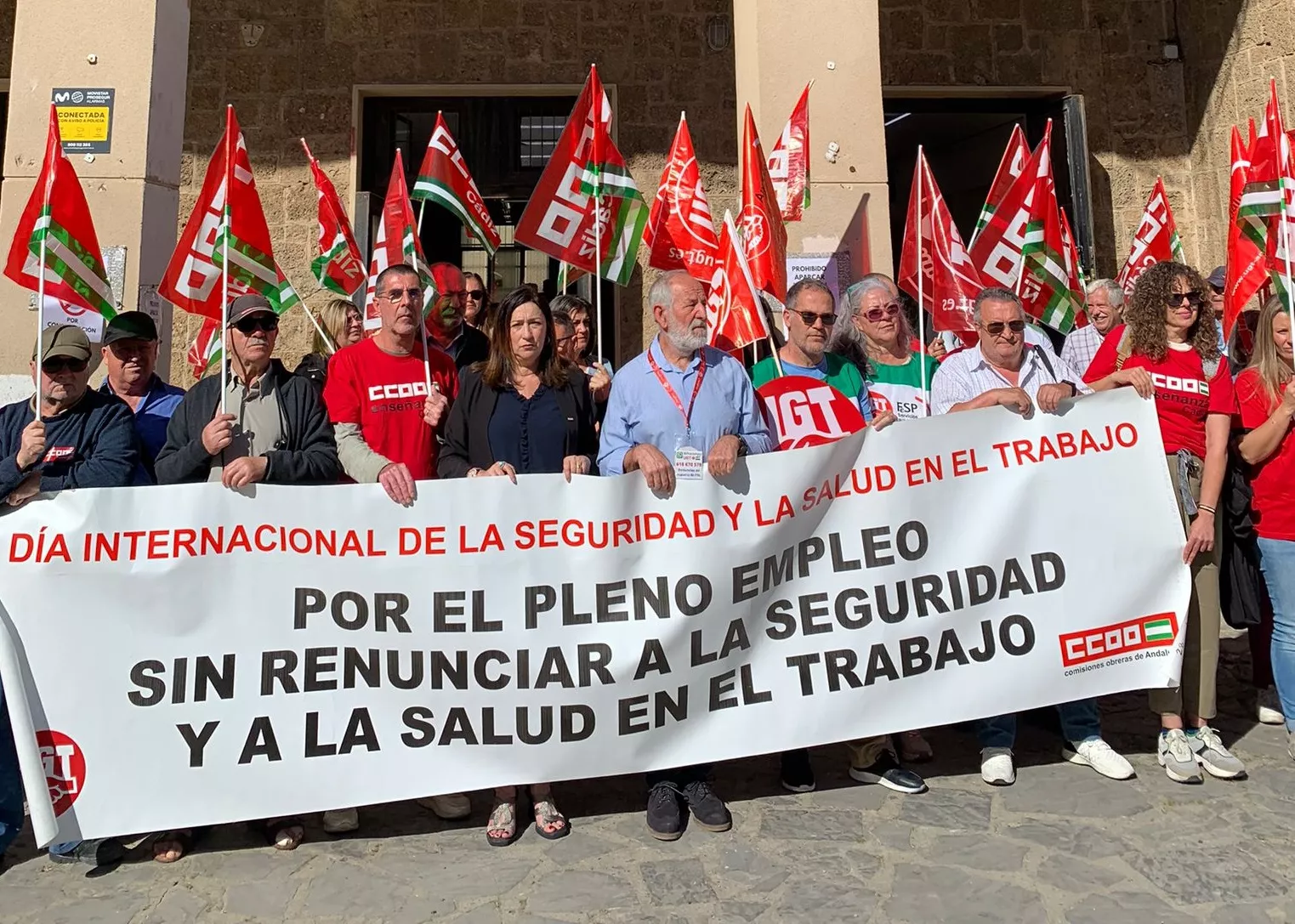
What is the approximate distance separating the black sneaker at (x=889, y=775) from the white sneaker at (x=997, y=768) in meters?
0.24

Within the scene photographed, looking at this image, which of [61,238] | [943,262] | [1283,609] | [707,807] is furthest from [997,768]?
[61,238]

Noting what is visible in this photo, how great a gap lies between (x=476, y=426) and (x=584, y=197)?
222 cm

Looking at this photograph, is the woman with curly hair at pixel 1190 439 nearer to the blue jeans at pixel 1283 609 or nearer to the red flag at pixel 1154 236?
the blue jeans at pixel 1283 609

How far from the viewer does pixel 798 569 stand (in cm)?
352

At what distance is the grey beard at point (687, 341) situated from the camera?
355 cm

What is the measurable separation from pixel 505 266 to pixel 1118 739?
6.98 m

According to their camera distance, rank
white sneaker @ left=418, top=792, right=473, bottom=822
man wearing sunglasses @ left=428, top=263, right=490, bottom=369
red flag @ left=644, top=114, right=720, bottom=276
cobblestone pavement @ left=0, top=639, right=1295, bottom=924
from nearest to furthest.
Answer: cobblestone pavement @ left=0, top=639, right=1295, bottom=924 < white sneaker @ left=418, top=792, right=473, bottom=822 < man wearing sunglasses @ left=428, top=263, right=490, bottom=369 < red flag @ left=644, top=114, right=720, bottom=276

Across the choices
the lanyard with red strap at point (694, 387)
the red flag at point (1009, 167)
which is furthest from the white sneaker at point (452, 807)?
the red flag at point (1009, 167)

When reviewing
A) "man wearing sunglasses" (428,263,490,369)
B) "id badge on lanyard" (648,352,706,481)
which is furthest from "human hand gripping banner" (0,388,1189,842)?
"man wearing sunglasses" (428,263,490,369)

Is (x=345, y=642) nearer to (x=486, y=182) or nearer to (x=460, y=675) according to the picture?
(x=460, y=675)

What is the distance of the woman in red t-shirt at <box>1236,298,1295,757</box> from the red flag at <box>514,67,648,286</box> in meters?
3.11

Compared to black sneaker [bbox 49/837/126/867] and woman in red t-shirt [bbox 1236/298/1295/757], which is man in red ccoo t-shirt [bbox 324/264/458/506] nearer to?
black sneaker [bbox 49/837/126/867]

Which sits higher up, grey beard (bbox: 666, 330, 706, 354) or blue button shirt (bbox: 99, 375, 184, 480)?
grey beard (bbox: 666, 330, 706, 354)

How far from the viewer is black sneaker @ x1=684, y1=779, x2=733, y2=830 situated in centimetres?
338
